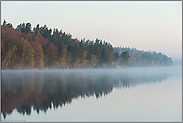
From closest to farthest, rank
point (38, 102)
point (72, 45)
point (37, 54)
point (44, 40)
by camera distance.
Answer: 1. point (38, 102)
2. point (37, 54)
3. point (44, 40)
4. point (72, 45)

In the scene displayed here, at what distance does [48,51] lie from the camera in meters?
95.5

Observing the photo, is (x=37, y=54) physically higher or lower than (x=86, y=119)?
higher

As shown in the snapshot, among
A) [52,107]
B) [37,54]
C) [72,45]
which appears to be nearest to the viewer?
[52,107]

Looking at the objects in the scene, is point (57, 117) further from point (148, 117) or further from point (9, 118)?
point (148, 117)

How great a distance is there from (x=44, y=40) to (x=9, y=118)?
96.3 m

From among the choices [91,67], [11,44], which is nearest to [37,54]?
[11,44]

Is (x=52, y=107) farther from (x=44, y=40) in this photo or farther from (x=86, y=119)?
(x=44, y=40)

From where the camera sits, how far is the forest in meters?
75.9

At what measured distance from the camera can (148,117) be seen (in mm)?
11148

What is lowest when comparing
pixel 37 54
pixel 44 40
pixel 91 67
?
pixel 91 67

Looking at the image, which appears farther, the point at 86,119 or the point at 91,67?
the point at 91,67

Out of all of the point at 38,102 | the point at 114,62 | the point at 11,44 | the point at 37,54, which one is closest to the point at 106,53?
the point at 114,62

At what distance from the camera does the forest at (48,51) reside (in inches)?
2990

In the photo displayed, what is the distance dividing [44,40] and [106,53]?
40225 mm
